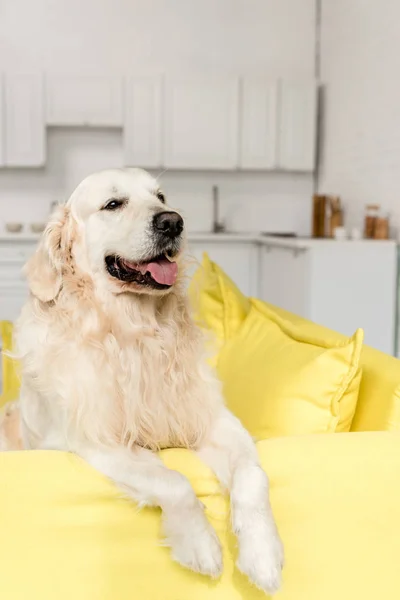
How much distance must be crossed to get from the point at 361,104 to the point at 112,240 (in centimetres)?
362

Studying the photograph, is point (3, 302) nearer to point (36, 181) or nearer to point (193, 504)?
point (36, 181)

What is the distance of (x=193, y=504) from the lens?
1.18 meters

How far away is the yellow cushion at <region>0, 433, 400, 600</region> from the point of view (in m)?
1.12

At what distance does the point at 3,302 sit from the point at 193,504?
156 inches

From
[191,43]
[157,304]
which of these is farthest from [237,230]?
[157,304]

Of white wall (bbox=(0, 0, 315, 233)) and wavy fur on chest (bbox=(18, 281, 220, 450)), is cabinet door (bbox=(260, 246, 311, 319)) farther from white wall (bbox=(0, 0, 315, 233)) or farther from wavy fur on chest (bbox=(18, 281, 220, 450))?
wavy fur on chest (bbox=(18, 281, 220, 450))

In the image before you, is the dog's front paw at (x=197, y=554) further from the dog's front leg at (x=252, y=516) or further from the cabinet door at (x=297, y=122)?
the cabinet door at (x=297, y=122)

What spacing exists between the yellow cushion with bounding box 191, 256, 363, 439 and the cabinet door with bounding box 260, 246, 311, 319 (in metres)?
1.71

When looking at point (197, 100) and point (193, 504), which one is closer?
point (193, 504)

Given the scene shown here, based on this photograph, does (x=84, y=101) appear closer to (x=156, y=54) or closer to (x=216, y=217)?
(x=156, y=54)

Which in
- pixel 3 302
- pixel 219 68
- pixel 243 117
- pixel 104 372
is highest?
pixel 219 68

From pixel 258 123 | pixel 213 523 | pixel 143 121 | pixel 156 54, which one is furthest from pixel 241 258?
pixel 213 523

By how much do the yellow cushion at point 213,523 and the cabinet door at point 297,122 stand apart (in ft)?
14.2

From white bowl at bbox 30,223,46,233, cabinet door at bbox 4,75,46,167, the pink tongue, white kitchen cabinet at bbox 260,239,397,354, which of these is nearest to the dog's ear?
the pink tongue
